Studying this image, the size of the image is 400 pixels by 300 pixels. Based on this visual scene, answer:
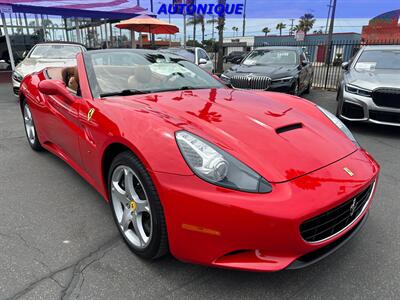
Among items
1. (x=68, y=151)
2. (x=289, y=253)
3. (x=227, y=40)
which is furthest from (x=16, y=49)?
(x=227, y=40)

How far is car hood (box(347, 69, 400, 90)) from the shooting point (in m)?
5.23

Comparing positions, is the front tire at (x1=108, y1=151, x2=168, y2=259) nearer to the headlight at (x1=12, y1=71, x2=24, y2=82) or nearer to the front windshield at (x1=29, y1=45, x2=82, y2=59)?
the headlight at (x1=12, y1=71, x2=24, y2=82)

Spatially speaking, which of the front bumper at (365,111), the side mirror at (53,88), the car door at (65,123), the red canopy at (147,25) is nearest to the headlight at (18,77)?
the car door at (65,123)

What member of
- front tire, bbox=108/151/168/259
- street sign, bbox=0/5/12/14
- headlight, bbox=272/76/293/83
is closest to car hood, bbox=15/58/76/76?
street sign, bbox=0/5/12/14

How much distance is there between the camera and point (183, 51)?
11.9m

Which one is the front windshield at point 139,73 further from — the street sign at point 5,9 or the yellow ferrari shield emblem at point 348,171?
the street sign at point 5,9

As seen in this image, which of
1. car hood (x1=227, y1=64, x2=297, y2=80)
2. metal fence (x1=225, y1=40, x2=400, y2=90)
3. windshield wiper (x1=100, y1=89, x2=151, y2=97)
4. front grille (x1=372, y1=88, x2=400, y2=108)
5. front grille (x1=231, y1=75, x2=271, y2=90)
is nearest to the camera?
windshield wiper (x1=100, y1=89, x2=151, y2=97)

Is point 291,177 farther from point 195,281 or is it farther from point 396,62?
point 396,62

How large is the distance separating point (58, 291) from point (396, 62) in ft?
21.7

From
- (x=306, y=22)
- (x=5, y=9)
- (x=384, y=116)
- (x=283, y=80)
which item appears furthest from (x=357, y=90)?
(x=306, y=22)

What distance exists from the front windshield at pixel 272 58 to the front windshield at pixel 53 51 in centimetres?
467

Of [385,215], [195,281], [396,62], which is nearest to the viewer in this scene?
[195,281]

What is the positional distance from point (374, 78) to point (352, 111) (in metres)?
0.67

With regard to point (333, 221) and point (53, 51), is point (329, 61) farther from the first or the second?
point (333, 221)
